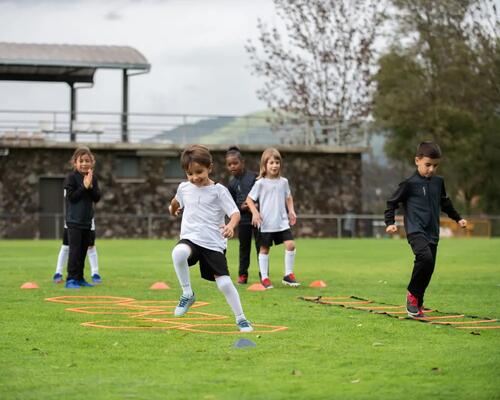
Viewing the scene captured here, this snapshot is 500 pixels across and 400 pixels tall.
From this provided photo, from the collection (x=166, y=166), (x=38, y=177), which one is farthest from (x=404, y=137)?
(x=38, y=177)

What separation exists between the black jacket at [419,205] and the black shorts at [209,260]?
2.09m

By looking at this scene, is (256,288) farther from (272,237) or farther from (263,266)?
(272,237)

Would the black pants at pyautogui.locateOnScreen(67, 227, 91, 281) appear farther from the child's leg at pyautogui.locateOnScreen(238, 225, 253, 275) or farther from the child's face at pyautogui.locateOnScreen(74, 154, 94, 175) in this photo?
the child's leg at pyautogui.locateOnScreen(238, 225, 253, 275)

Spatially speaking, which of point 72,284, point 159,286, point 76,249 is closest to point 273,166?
point 159,286

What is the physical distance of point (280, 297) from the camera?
14609 millimetres

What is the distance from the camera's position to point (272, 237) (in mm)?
16891

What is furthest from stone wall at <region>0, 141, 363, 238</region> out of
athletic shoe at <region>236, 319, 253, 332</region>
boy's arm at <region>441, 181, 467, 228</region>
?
athletic shoe at <region>236, 319, 253, 332</region>

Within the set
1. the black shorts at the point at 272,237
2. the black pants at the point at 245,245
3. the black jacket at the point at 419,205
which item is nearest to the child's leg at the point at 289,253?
the black shorts at the point at 272,237

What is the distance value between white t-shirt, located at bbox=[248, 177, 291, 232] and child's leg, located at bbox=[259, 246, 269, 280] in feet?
0.95

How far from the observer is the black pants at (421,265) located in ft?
39.2

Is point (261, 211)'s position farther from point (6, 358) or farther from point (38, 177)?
point (38, 177)

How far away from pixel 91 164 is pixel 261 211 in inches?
98.7

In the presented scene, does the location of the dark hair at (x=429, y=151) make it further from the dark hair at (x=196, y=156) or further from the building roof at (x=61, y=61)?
the building roof at (x=61, y=61)

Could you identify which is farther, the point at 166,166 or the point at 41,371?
the point at 166,166
